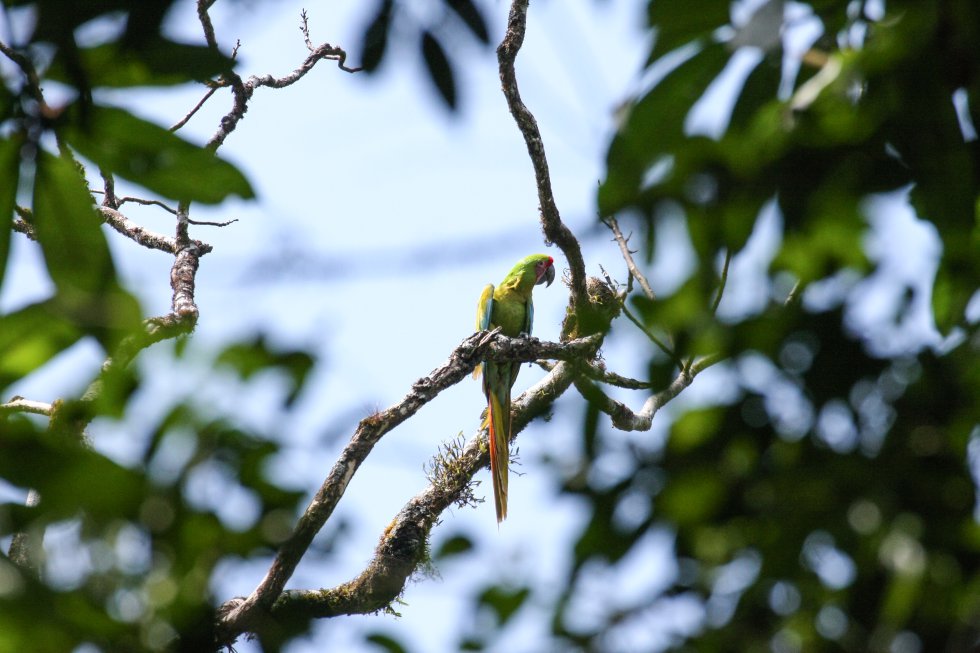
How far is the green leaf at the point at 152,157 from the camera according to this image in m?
0.94

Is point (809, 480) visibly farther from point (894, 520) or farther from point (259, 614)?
point (259, 614)

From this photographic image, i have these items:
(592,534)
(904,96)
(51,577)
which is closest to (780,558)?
(592,534)

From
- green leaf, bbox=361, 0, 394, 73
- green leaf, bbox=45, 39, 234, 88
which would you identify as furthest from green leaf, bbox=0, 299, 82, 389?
green leaf, bbox=361, 0, 394, 73

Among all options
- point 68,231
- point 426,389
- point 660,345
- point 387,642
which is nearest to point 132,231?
point 426,389

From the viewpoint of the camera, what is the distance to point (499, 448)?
166 inches

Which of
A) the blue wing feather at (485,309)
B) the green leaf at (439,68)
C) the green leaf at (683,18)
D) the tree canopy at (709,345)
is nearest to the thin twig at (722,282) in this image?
the tree canopy at (709,345)

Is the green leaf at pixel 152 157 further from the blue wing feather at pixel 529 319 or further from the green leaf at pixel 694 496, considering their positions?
the blue wing feather at pixel 529 319

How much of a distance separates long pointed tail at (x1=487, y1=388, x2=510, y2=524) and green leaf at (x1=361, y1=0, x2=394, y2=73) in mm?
3316

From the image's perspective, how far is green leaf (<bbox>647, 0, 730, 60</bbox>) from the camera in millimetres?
875

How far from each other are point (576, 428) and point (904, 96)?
488 mm

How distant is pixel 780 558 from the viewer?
846mm

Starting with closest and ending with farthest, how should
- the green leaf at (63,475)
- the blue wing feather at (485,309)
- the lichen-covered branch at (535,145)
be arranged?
the green leaf at (63,475) → the lichen-covered branch at (535,145) → the blue wing feather at (485,309)

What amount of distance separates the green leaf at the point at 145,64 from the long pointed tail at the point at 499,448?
132 inches

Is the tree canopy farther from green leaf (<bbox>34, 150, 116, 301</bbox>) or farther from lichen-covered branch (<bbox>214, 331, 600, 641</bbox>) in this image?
lichen-covered branch (<bbox>214, 331, 600, 641</bbox>)
